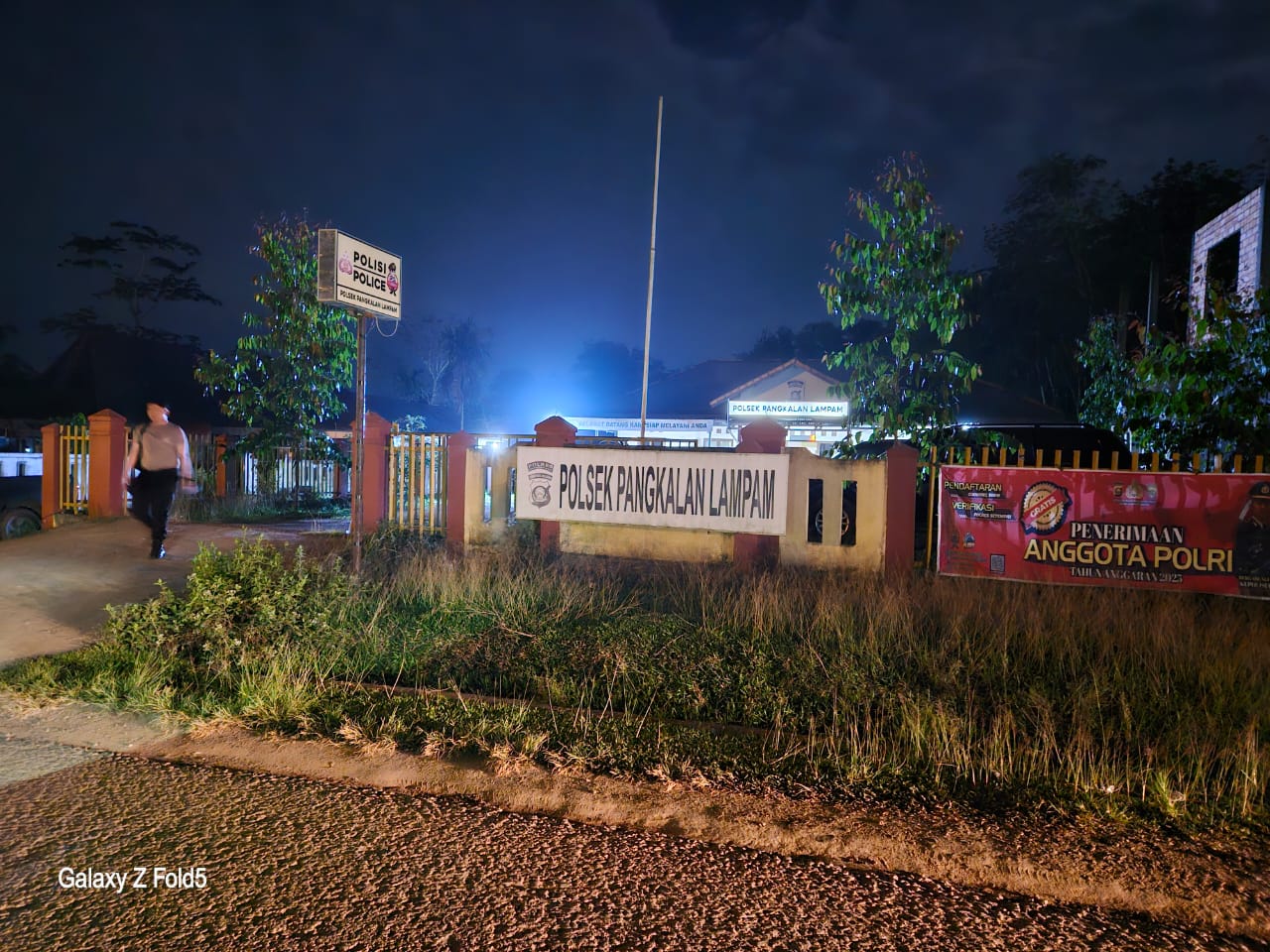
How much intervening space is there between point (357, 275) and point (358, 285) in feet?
0.30

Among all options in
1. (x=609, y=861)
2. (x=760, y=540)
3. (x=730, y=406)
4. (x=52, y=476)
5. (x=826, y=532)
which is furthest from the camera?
(x=730, y=406)

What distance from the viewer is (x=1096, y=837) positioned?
11.7 feet

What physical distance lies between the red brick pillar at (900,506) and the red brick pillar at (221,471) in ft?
42.9

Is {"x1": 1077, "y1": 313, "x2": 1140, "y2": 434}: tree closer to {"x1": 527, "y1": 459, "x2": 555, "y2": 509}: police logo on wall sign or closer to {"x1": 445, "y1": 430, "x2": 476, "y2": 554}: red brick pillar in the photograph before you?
{"x1": 527, "y1": 459, "x2": 555, "y2": 509}: police logo on wall sign

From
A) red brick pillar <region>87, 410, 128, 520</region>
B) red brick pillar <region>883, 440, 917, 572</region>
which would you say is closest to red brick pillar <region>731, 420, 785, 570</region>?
red brick pillar <region>883, 440, 917, 572</region>

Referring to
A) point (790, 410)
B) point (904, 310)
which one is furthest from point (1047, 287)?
point (904, 310)

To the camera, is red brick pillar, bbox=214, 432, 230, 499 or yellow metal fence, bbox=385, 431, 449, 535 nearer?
yellow metal fence, bbox=385, 431, 449, 535

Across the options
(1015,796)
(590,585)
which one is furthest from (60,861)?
(590,585)

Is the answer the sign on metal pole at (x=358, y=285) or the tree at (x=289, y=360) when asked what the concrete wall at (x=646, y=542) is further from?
the tree at (x=289, y=360)

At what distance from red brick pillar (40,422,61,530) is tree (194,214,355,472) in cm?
281

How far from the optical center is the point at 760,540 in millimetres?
9266

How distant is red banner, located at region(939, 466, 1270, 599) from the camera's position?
7738 mm

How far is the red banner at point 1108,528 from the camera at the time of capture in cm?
774

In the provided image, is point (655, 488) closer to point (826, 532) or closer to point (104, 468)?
point (826, 532)
